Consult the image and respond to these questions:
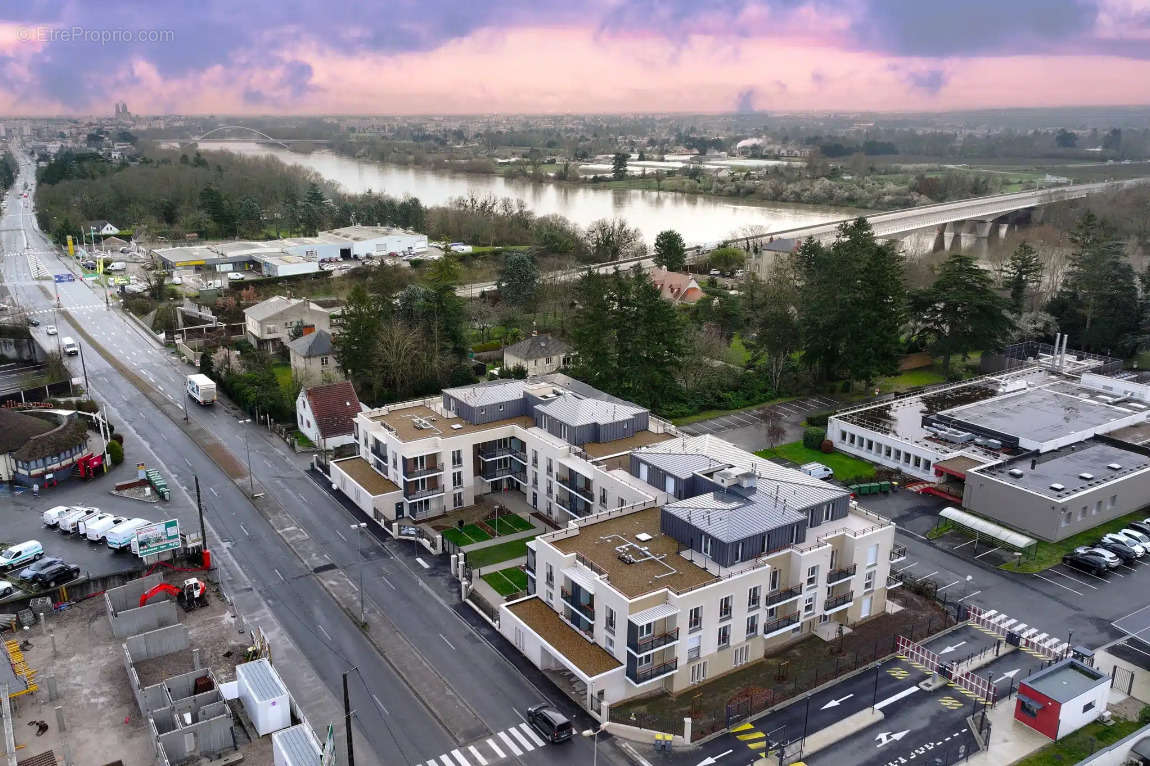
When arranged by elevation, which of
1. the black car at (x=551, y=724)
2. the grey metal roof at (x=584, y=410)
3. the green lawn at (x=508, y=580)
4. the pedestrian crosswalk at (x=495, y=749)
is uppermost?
the grey metal roof at (x=584, y=410)

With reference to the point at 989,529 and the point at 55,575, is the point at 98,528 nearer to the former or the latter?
the point at 55,575

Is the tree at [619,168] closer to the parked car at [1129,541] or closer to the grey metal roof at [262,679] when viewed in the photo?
the parked car at [1129,541]

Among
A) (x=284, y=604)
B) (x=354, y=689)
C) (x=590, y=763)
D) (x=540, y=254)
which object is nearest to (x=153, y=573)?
(x=284, y=604)

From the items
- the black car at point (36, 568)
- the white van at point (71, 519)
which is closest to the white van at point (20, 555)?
the black car at point (36, 568)

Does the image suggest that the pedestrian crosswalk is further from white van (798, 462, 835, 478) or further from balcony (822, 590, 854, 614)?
white van (798, 462, 835, 478)

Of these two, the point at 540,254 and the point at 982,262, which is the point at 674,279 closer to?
the point at 540,254

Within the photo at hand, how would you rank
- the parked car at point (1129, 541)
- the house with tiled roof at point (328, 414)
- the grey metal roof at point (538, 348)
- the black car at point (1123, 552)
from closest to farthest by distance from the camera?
the black car at point (1123, 552) < the parked car at point (1129, 541) < the house with tiled roof at point (328, 414) < the grey metal roof at point (538, 348)

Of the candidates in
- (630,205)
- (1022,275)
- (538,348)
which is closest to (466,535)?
→ (538,348)
